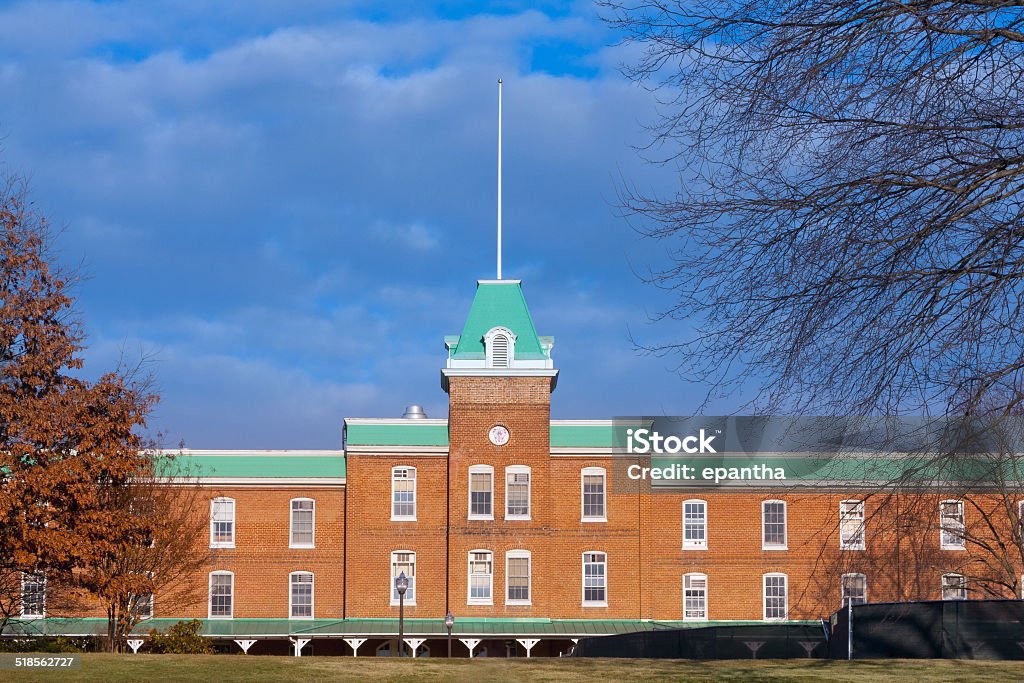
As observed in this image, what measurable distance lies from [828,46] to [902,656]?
47.8 ft

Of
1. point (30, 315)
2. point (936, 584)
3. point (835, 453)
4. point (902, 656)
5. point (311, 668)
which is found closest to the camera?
point (835, 453)

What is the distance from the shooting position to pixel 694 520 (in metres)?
45.4

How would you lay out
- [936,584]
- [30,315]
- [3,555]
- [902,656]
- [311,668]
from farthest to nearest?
[936,584] < [3,555] < [30,315] < [902,656] < [311,668]

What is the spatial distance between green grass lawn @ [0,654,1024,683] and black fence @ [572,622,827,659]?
3.30 m

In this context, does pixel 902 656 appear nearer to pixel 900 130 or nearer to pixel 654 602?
pixel 900 130

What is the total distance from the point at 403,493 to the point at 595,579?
7.68 meters

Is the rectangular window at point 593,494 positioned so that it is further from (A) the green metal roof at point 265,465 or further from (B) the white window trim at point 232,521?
(B) the white window trim at point 232,521

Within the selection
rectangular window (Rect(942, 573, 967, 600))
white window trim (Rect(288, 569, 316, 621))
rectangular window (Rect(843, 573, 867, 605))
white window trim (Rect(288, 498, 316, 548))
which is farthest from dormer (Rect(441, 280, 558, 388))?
rectangular window (Rect(942, 573, 967, 600))

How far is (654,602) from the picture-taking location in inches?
1764

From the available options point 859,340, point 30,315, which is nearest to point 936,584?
point 30,315

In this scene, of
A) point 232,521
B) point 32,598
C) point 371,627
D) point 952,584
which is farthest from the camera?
point 232,521

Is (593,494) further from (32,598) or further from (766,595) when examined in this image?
(32,598)

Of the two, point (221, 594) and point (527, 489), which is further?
point (221, 594)

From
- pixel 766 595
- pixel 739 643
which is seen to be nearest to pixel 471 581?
pixel 766 595
